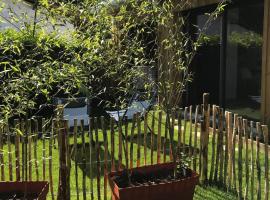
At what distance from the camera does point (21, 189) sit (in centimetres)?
378

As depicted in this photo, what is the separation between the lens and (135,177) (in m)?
4.13

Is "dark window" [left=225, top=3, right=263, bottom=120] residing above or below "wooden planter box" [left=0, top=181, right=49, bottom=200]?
above

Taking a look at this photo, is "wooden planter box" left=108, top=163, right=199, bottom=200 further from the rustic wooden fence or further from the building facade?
the building facade

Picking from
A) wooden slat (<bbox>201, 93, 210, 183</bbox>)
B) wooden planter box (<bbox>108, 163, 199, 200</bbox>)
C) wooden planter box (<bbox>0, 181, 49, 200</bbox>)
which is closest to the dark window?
wooden slat (<bbox>201, 93, 210, 183</bbox>)

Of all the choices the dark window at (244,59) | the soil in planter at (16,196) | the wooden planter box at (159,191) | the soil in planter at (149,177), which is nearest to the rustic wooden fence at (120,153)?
the soil in planter at (149,177)

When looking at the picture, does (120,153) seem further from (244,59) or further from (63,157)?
(244,59)

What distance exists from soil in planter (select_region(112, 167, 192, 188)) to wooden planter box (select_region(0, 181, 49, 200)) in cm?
72

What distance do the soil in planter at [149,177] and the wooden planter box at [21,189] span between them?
723 millimetres

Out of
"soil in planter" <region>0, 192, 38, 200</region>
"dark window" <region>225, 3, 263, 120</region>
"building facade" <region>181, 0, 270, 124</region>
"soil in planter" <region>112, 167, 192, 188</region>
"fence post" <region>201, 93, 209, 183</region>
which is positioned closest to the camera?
"soil in planter" <region>0, 192, 38, 200</region>

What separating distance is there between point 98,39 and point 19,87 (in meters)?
0.86

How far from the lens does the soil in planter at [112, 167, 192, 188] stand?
4004mm

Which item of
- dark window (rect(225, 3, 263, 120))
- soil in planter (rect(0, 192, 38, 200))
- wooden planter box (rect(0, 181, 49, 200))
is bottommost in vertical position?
soil in planter (rect(0, 192, 38, 200))

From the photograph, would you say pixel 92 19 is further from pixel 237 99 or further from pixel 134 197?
pixel 237 99

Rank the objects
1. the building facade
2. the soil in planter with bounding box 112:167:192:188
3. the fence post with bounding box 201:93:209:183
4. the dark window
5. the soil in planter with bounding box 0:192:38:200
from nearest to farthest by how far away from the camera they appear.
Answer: the soil in planter with bounding box 0:192:38:200 < the soil in planter with bounding box 112:167:192:188 < the fence post with bounding box 201:93:209:183 < the building facade < the dark window
